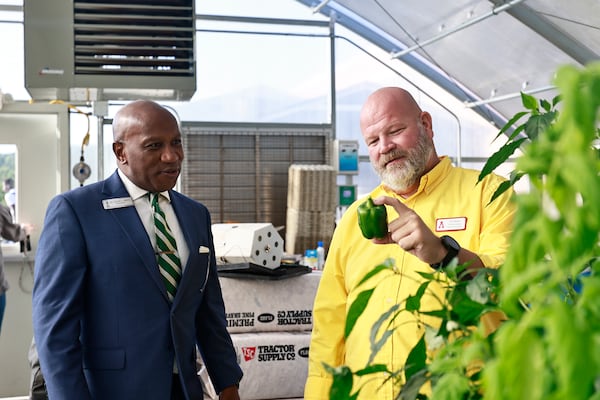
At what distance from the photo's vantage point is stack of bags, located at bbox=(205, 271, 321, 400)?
3268mm

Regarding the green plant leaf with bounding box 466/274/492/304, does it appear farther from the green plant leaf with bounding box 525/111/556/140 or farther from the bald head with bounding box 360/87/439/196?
the bald head with bounding box 360/87/439/196

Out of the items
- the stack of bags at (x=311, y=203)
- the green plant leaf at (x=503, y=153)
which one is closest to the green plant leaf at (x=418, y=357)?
the green plant leaf at (x=503, y=153)

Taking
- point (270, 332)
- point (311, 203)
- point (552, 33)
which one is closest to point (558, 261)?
point (270, 332)

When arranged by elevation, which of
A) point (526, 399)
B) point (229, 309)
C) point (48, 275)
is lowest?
point (229, 309)

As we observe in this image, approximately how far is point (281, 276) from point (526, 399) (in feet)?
9.88

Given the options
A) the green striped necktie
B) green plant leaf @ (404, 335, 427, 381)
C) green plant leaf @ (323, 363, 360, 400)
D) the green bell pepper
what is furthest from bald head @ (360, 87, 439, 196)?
green plant leaf @ (323, 363, 360, 400)

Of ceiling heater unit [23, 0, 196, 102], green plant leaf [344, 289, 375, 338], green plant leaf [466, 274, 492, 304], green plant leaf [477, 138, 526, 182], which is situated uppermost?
ceiling heater unit [23, 0, 196, 102]

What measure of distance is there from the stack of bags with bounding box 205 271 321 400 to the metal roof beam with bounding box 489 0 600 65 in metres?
7.33

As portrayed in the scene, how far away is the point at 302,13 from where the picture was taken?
36.8 ft

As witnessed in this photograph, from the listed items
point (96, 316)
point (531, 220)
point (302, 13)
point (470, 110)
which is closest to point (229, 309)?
point (96, 316)

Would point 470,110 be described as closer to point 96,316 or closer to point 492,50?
point 492,50

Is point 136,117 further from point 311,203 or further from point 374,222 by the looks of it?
point 311,203

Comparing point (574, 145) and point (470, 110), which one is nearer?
point (574, 145)

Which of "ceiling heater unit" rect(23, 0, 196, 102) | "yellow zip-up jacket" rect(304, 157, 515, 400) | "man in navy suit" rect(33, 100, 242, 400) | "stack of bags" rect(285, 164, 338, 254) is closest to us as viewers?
"yellow zip-up jacket" rect(304, 157, 515, 400)
